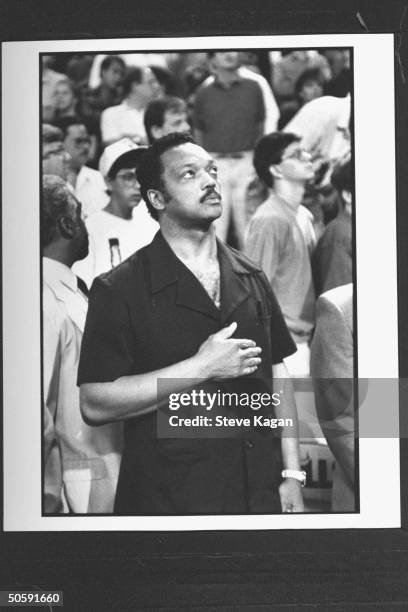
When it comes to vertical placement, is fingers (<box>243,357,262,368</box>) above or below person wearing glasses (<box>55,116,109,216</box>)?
below

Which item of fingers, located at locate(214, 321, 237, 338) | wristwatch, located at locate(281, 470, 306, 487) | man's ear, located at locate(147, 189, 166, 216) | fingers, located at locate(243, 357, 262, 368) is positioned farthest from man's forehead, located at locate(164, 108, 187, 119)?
wristwatch, located at locate(281, 470, 306, 487)

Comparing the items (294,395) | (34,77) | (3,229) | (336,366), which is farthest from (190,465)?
(34,77)

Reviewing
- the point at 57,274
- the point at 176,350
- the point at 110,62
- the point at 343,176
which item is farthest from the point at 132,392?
the point at 110,62

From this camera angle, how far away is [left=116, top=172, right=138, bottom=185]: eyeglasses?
9.51 feet

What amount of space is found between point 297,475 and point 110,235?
3.53 ft

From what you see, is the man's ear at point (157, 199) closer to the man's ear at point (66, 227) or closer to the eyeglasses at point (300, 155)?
the man's ear at point (66, 227)

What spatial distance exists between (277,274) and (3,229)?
3.27 feet

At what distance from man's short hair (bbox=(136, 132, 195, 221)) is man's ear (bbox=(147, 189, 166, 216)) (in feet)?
0.03

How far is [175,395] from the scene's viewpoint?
2.86 meters

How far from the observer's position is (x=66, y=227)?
2.92 m

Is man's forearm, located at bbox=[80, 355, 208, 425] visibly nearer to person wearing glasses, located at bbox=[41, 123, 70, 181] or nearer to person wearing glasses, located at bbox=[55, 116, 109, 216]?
person wearing glasses, located at bbox=[55, 116, 109, 216]

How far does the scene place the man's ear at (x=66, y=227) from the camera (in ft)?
9.57

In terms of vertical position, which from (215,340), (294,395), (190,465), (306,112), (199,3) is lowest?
(190,465)

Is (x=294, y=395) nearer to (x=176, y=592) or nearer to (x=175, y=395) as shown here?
(x=175, y=395)
